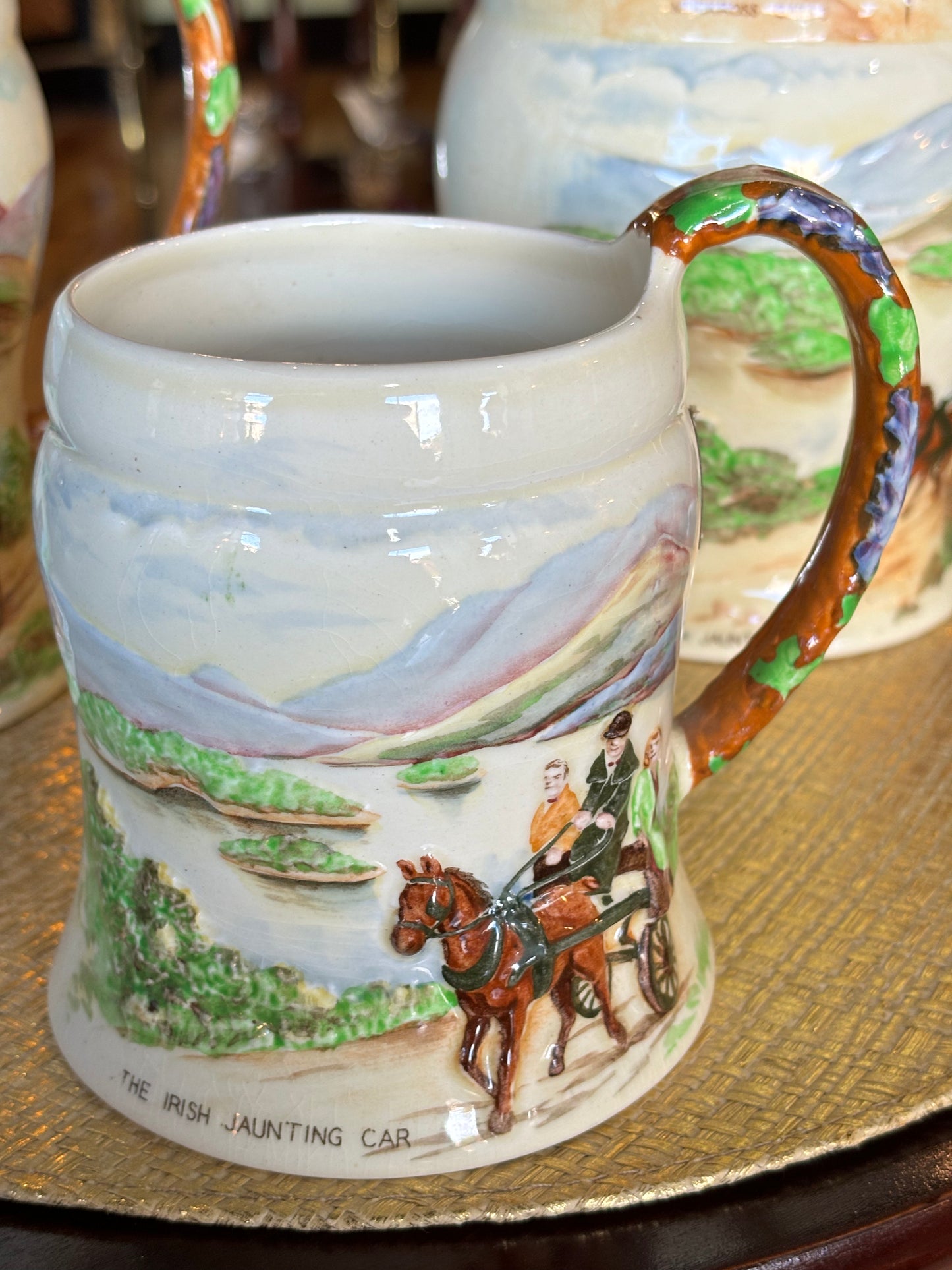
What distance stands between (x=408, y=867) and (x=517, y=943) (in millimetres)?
40

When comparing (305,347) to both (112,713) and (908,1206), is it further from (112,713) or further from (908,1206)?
(908,1206)

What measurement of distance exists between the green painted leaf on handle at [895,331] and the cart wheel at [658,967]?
0.58 feet

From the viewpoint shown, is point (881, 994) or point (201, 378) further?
point (881, 994)

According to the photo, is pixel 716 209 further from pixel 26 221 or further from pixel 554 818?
pixel 26 221

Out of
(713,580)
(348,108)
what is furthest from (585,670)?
(348,108)

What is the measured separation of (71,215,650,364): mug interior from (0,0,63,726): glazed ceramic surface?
0.44ft

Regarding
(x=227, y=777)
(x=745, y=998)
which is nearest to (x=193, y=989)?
(x=227, y=777)

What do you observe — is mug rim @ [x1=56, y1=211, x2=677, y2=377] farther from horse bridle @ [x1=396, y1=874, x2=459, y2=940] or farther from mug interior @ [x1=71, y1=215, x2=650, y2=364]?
horse bridle @ [x1=396, y1=874, x2=459, y2=940]

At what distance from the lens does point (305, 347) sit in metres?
0.52

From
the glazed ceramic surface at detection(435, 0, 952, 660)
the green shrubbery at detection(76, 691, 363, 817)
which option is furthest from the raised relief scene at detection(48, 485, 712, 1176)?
the glazed ceramic surface at detection(435, 0, 952, 660)

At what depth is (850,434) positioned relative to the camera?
459 millimetres

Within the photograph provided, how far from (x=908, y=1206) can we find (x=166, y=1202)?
0.20m

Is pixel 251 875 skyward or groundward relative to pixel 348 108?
skyward

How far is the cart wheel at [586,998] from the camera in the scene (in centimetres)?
44
